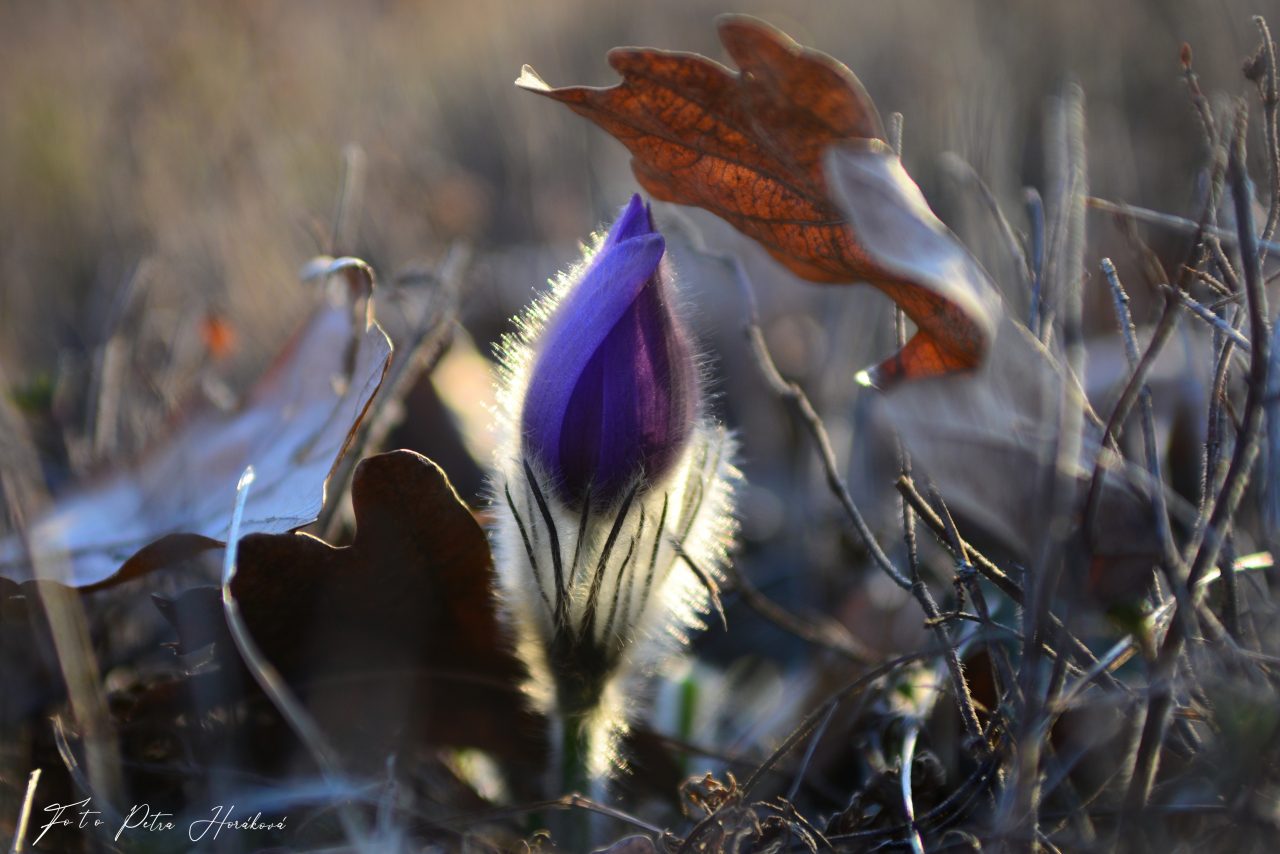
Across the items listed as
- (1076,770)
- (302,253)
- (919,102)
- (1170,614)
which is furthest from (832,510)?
(919,102)

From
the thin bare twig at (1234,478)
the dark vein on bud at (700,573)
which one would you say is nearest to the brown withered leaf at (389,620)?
the dark vein on bud at (700,573)

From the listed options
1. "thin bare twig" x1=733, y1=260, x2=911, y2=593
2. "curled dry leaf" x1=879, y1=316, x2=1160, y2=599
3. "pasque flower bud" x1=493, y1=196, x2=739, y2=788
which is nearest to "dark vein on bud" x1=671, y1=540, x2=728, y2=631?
"pasque flower bud" x1=493, y1=196, x2=739, y2=788

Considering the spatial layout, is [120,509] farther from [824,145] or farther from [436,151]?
[436,151]

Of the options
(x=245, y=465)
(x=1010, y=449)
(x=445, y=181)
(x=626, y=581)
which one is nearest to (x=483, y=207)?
(x=445, y=181)

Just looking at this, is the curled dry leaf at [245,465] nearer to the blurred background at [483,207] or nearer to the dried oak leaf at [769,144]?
the blurred background at [483,207]

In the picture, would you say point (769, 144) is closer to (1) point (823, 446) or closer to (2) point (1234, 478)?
(1) point (823, 446)

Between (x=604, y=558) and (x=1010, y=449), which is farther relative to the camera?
(x=604, y=558)
